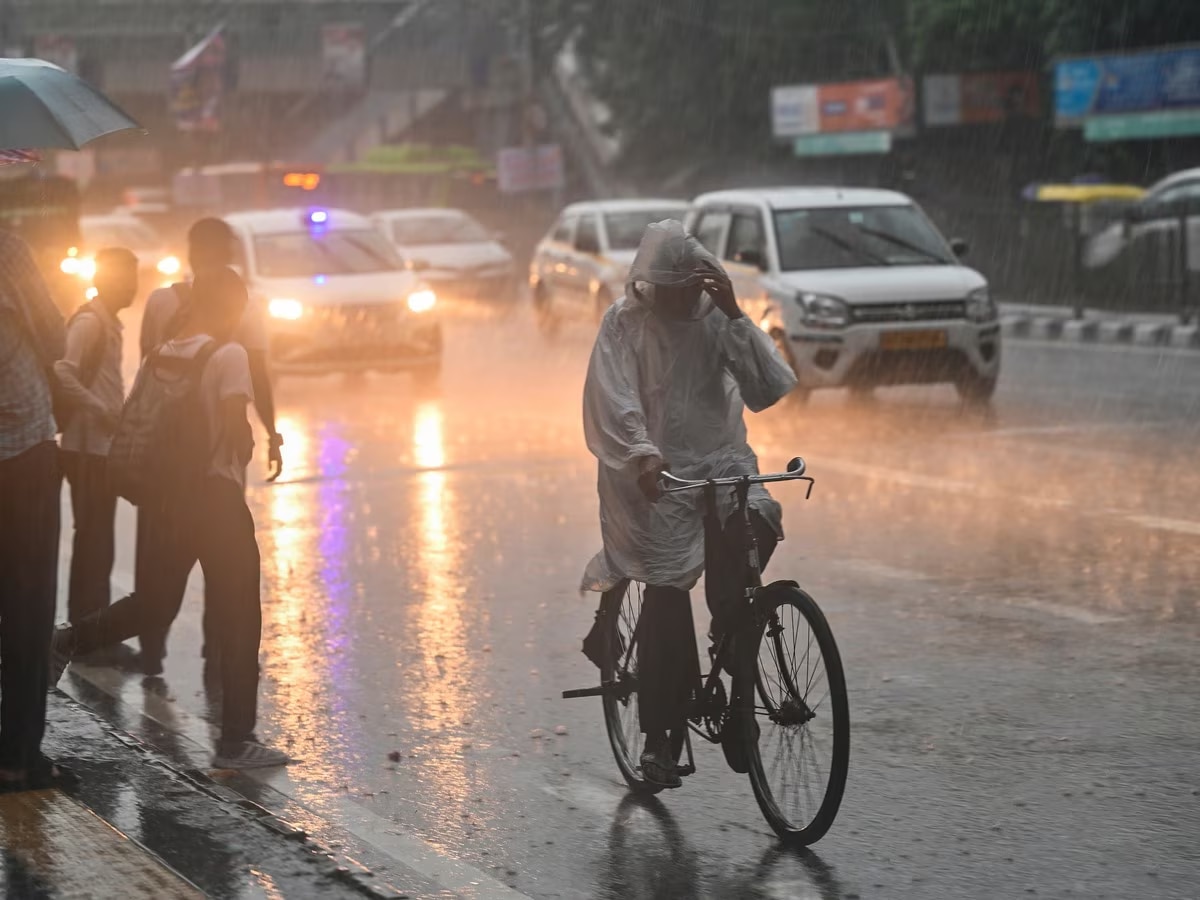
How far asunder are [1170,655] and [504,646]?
2.47 m

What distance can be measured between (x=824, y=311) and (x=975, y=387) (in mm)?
1294

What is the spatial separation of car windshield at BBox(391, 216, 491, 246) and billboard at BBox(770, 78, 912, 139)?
7.85m

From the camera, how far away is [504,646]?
8.11 metres

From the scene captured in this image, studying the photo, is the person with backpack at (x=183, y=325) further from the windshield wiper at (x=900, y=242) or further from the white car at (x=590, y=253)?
the white car at (x=590, y=253)

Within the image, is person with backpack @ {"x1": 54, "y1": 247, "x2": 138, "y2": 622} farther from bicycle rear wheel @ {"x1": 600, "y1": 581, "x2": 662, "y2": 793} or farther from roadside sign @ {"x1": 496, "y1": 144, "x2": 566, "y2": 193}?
roadside sign @ {"x1": 496, "y1": 144, "x2": 566, "y2": 193}

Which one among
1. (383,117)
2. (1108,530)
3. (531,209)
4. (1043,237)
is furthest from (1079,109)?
(383,117)

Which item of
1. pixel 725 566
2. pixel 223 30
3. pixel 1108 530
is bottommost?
pixel 1108 530

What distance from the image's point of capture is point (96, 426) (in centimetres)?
781

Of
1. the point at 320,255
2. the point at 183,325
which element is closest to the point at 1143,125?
the point at 320,255

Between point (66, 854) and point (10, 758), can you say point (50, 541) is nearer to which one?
point (10, 758)

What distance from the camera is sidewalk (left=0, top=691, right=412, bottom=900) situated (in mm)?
4812

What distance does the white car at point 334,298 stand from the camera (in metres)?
18.7

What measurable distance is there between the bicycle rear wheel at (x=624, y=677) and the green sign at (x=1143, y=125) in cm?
2440

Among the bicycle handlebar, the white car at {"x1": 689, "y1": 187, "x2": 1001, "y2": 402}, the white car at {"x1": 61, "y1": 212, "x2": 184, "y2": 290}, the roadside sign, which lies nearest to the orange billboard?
the roadside sign
